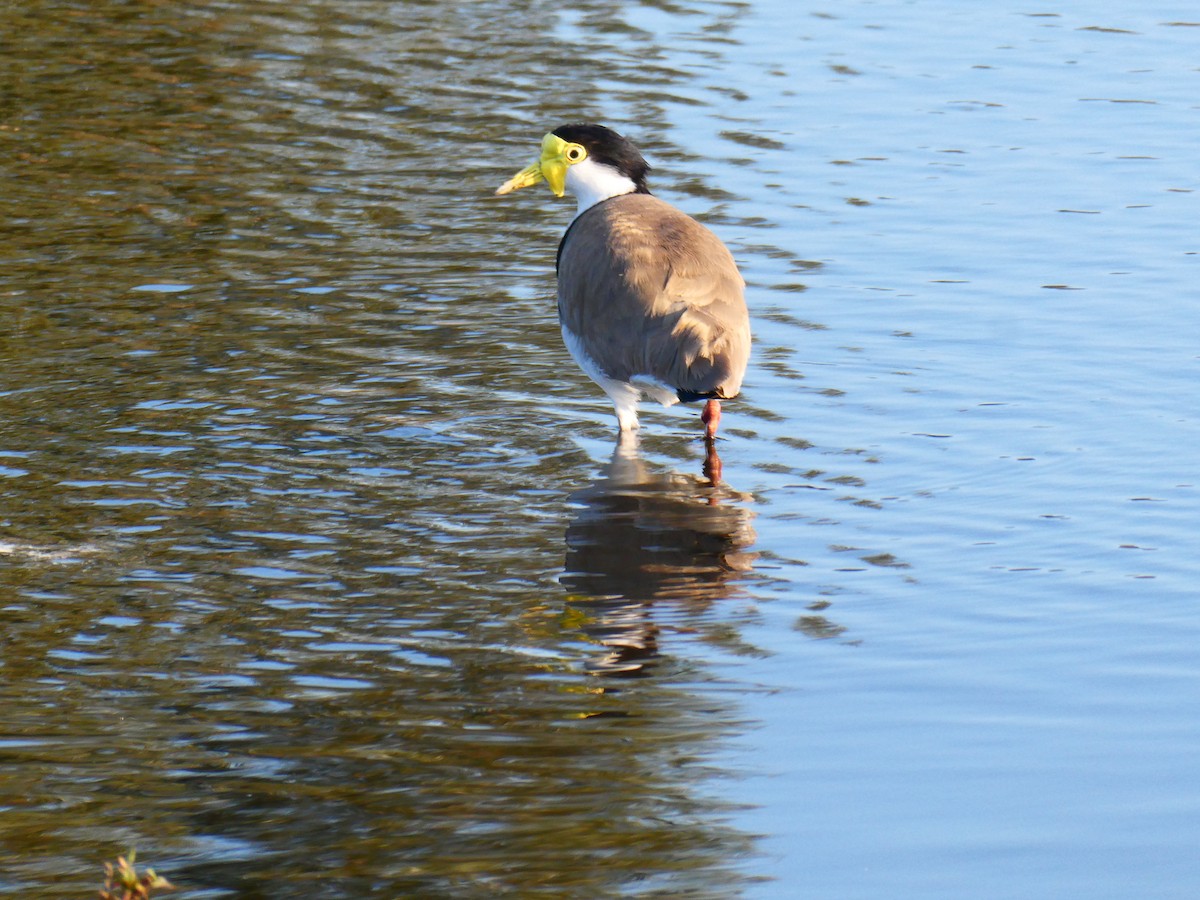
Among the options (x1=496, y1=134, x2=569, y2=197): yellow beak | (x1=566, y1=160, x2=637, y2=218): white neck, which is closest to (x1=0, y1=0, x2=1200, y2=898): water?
(x1=496, y1=134, x2=569, y2=197): yellow beak

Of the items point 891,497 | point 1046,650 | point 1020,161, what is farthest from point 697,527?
point 1020,161

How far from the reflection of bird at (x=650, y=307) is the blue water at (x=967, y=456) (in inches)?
24.6

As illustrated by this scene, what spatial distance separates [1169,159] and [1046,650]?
8.12 m

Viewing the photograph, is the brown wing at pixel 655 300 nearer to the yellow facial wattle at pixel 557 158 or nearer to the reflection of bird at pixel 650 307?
the reflection of bird at pixel 650 307

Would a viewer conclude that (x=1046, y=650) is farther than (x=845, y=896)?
Yes

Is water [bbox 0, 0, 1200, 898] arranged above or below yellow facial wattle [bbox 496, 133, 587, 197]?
below

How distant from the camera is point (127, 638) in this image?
6652mm

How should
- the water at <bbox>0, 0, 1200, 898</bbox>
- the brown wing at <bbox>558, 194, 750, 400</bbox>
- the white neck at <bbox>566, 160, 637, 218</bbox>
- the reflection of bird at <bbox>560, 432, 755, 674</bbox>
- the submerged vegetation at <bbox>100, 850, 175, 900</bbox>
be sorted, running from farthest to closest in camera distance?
1. the white neck at <bbox>566, 160, 637, 218</bbox>
2. the brown wing at <bbox>558, 194, 750, 400</bbox>
3. the reflection of bird at <bbox>560, 432, 755, 674</bbox>
4. the water at <bbox>0, 0, 1200, 898</bbox>
5. the submerged vegetation at <bbox>100, 850, 175, 900</bbox>

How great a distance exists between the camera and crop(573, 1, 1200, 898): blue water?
17.7 ft

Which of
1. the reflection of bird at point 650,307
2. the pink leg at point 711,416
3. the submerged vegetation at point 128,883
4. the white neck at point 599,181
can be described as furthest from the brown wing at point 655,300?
the submerged vegetation at point 128,883

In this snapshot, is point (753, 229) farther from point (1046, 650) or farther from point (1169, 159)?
point (1046, 650)

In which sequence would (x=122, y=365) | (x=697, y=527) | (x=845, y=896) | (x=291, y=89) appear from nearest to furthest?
(x=845, y=896) < (x=697, y=527) < (x=122, y=365) < (x=291, y=89)

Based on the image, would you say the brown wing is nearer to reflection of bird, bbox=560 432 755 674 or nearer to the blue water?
reflection of bird, bbox=560 432 755 674

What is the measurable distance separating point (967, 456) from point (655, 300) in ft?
5.46
